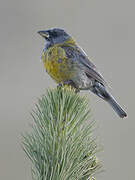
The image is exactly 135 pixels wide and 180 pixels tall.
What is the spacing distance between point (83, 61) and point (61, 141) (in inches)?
114

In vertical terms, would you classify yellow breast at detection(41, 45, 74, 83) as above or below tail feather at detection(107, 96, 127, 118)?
above

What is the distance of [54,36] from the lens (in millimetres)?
5484

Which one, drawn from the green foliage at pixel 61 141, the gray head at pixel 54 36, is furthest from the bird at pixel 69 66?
the green foliage at pixel 61 141

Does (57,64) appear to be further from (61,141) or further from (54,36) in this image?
(61,141)

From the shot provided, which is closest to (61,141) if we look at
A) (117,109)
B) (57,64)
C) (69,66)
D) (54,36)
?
(57,64)

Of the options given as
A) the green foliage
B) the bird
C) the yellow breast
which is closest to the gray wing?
the bird

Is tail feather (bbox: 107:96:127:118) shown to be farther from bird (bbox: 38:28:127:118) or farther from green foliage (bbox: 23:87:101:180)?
green foliage (bbox: 23:87:101:180)

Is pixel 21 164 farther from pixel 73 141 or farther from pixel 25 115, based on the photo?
pixel 73 141

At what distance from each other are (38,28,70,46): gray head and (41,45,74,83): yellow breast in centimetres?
29

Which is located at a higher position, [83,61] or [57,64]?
[83,61]

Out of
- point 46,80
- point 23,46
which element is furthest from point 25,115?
point 23,46

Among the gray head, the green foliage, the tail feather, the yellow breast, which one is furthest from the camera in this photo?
the gray head

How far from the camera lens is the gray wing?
206 inches

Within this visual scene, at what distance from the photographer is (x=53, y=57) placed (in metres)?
4.95
